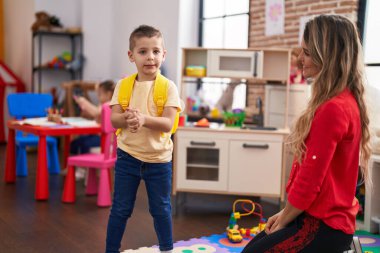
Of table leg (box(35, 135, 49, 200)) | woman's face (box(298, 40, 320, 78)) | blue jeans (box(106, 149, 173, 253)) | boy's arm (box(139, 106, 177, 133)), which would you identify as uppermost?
woman's face (box(298, 40, 320, 78))

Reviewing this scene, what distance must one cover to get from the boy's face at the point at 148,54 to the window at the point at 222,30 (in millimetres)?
3172

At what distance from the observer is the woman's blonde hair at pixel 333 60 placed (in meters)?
1.48

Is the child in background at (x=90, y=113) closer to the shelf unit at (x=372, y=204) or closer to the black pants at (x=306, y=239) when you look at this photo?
the shelf unit at (x=372, y=204)

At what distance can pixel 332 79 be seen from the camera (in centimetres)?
149

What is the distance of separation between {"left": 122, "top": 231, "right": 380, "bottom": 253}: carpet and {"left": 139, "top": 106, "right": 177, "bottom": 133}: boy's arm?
3.16ft

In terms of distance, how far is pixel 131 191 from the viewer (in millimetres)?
2305

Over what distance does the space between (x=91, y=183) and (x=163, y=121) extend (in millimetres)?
2298

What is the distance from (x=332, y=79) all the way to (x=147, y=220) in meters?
2.35

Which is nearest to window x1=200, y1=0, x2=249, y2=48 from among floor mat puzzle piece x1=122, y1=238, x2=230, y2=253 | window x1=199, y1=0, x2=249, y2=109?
window x1=199, y1=0, x2=249, y2=109

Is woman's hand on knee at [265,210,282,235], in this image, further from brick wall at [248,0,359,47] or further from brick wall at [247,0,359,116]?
brick wall at [248,0,359,47]

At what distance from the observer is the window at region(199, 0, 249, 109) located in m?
5.51

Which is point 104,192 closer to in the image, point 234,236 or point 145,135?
point 234,236

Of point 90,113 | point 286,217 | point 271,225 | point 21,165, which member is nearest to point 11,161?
point 21,165

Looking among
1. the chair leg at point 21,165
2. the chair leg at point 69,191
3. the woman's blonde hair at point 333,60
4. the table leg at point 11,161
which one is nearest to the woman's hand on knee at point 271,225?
the woman's blonde hair at point 333,60
